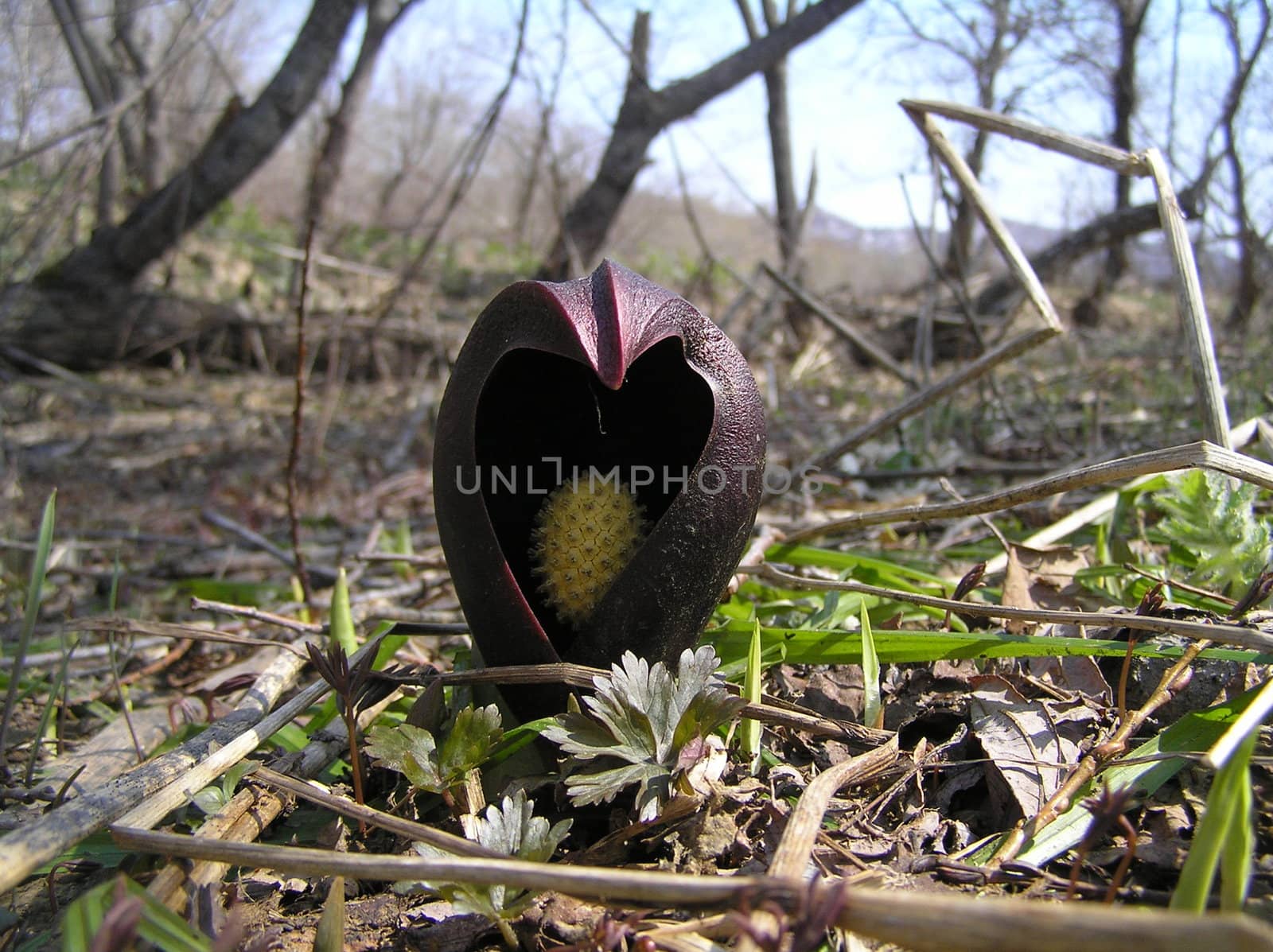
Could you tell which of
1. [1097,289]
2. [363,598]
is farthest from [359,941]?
[1097,289]

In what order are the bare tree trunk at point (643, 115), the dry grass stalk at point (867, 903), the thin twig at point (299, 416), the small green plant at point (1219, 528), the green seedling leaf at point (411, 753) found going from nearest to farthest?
1. the dry grass stalk at point (867, 903)
2. the green seedling leaf at point (411, 753)
3. the small green plant at point (1219, 528)
4. the thin twig at point (299, 416)
5. the bare tree trunk at point (643, 115)

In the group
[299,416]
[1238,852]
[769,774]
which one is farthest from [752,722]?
[299,416]

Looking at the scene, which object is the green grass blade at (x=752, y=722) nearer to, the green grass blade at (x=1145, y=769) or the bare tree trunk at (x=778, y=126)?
the green grass blade at (x=1145, y=769)

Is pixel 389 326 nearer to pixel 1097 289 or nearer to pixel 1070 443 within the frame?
pixel 1070 443

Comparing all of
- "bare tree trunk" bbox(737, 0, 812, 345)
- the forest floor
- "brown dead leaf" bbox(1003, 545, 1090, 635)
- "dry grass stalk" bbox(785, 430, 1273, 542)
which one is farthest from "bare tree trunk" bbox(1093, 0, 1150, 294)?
"dry grass stalk" bbox(785, 430, 1273, 542)

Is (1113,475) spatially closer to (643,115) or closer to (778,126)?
(643,115)

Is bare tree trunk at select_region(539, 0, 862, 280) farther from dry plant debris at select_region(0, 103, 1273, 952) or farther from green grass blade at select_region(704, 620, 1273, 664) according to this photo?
green grass blade at select_region(704, 620, 1273, 664)

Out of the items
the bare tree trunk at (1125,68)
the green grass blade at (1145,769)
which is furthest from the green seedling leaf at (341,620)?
the bare tree trunk at (1125,68)
